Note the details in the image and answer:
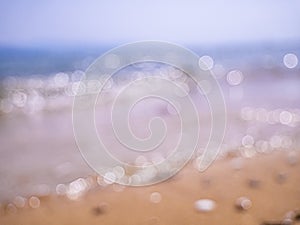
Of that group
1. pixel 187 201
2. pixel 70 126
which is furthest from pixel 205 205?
pixel 70 126

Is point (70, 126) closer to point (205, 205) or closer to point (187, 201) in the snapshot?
point (187, 201)

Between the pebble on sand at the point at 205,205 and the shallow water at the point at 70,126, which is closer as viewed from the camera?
the pebble on sand at the point at 205,205

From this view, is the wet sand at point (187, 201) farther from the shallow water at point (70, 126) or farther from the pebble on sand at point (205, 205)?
the shallow water at point (70, 126)

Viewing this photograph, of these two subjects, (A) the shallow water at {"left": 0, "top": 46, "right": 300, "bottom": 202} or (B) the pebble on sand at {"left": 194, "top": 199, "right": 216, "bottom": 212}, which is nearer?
(B) the pebble on sand at {"left": 194, "top": 199, "right": 216, "bottom": 212}

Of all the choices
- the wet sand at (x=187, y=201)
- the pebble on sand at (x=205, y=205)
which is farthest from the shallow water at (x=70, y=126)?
the pebble on sand at (x=205, y=205)

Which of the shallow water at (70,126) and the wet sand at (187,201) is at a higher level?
the shallow water at (70,126)

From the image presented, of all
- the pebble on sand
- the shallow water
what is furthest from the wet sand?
the shallow water

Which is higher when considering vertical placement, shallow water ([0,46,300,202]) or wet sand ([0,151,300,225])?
shallow water ([0,46,300,202])

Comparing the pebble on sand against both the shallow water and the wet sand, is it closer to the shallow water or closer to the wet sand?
the wet sand
